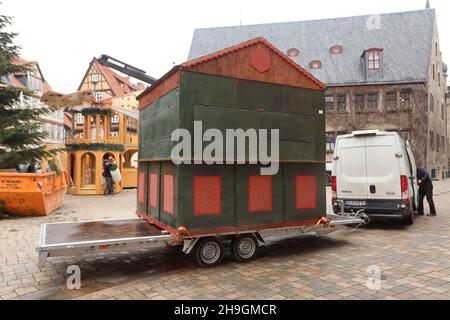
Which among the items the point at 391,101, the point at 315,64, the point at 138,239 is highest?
the point at 315,64

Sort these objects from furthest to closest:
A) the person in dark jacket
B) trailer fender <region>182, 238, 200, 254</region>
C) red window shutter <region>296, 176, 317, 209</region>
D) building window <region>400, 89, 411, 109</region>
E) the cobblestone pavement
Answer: building window <region>400, 89, 411, 109</region> < the person in dark jacket < red window shutter <region>296, 176, 317, 209</region> < trailer fender <region>182, 238, 200, 254</region> < the cobblestone pavement

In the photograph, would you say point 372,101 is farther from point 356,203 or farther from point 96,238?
point 96,238

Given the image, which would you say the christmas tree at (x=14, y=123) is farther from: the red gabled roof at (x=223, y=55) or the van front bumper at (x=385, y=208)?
the van front bumper at (x=385, y=208)

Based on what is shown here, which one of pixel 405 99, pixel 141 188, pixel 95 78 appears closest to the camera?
pixel 141 188

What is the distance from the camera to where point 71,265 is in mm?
6258

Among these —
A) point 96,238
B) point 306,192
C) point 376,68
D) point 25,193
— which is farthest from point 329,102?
point 96,238

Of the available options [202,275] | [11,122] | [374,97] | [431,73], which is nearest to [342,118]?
[374,97]

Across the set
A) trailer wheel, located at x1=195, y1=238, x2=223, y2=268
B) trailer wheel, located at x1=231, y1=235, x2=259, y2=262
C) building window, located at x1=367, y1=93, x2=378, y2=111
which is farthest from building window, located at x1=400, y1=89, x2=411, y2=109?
trailer wheel, located at x1=195, y1=238, x2=223, y2=268

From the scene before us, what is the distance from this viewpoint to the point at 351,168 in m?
9.90

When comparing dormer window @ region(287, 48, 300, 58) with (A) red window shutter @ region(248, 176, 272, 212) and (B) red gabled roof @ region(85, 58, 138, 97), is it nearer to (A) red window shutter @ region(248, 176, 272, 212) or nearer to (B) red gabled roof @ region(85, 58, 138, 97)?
(B) red gabled roof @ region(85, 58, 138, 97)

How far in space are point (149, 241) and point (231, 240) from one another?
152cm

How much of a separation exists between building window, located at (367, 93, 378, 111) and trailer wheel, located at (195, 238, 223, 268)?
1182 inches

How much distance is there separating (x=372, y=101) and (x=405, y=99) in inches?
106

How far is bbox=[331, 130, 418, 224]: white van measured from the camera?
30.2ft
